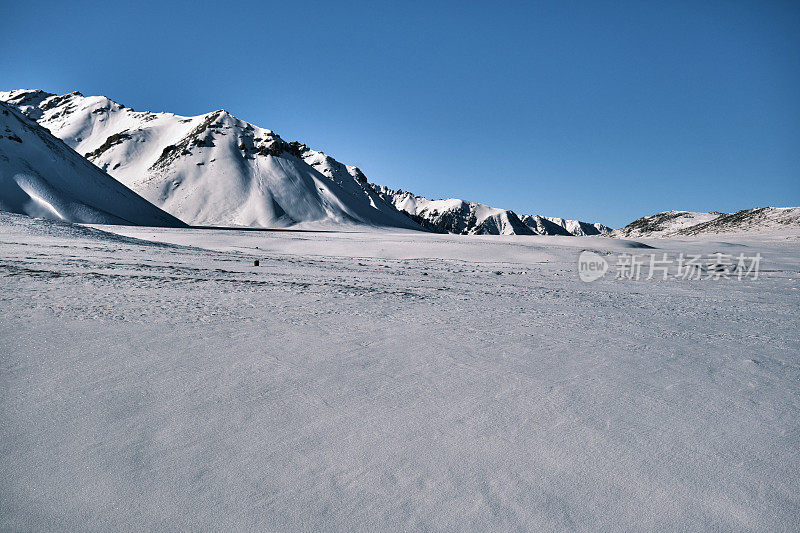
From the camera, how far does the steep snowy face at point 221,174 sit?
12112cm

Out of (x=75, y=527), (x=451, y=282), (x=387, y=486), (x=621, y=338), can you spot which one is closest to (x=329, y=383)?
(x=387, y=486)

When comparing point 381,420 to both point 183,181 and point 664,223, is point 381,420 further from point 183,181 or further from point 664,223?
point 664,223

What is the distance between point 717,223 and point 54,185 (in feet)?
544

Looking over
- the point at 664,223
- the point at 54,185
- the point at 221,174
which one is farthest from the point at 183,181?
the point at 664,223

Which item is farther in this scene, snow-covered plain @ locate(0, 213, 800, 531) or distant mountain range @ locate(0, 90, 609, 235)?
distant mountain range @ locate(0, 90, 609, 235)

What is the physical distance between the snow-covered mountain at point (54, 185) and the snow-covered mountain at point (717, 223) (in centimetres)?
13850

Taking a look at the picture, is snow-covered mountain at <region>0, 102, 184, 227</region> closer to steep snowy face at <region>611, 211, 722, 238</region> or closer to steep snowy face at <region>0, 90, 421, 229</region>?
steep snowy face at <region>0, 90, 421, 229</region>

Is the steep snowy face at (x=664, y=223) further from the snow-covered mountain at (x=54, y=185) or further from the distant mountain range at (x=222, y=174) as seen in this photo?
the snow-covered mountain at (x=54, y=185)

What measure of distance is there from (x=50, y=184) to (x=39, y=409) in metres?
93.1

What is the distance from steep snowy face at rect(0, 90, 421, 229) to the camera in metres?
121

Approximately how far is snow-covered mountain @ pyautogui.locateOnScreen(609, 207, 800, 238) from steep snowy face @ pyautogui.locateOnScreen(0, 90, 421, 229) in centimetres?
8809

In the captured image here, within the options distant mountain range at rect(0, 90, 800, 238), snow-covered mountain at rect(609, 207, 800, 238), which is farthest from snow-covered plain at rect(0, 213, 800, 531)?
snow-covered mountain at rect(609, 207, 800, 238)

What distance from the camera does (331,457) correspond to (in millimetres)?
2525

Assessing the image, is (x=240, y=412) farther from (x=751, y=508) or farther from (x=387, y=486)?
(x=751, y=508)
